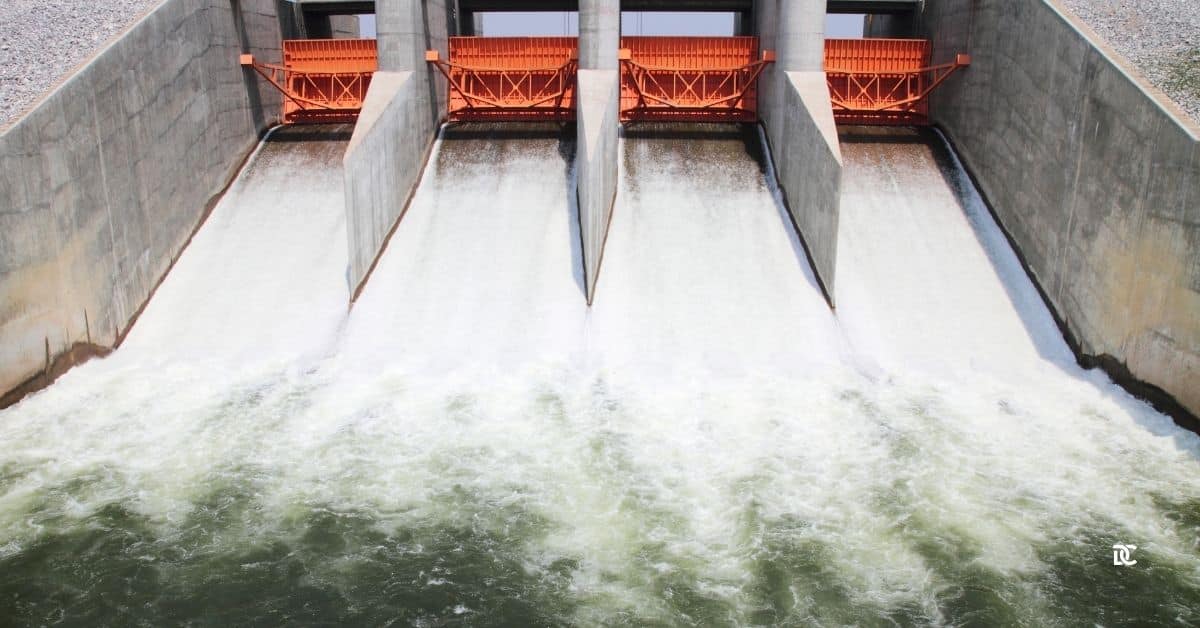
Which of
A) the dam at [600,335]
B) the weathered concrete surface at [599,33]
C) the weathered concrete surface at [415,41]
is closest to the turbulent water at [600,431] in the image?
the dam at [600,335]

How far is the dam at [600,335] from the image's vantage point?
305 inches

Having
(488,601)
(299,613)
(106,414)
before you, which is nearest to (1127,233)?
(488,601)

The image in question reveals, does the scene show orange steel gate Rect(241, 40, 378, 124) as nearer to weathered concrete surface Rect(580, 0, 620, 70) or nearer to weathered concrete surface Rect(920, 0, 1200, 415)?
weathered concrete surface Rect(580, 0, 620, 70)

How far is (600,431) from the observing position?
10.4 m

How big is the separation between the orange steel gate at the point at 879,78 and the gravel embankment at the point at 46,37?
13077 millimetres

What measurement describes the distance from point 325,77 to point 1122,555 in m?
17.2

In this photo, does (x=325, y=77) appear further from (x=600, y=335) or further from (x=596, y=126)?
(x=600, y=335)

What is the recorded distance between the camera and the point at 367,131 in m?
14.4

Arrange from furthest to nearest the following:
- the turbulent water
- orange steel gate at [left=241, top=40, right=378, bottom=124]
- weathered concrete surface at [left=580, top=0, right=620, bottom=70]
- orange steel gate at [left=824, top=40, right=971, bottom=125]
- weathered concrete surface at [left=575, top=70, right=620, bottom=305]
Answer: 1. orange steel gate at [left=241, top=40, right=378, bottom=124]
2. orange steel gate at [left=824, top=40, right=971, bottom=125]
3. weathered concrete surface at [left=580, top=0, right=620, bottom=70]
4. weathered concrete surface at [left=575, top=70, right=620, bottom=305]
5. the turbulent water

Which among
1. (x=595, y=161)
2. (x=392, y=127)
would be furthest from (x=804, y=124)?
(x=392, y=127)

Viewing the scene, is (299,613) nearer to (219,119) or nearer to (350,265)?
(350,265)

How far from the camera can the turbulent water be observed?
295 inches

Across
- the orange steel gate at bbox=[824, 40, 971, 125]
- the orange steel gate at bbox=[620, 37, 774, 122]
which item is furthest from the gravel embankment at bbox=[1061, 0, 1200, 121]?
the orange steel gate at bbox=[620, 37, 774, 122]

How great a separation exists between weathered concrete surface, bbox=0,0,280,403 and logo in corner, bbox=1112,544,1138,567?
1226 cm
